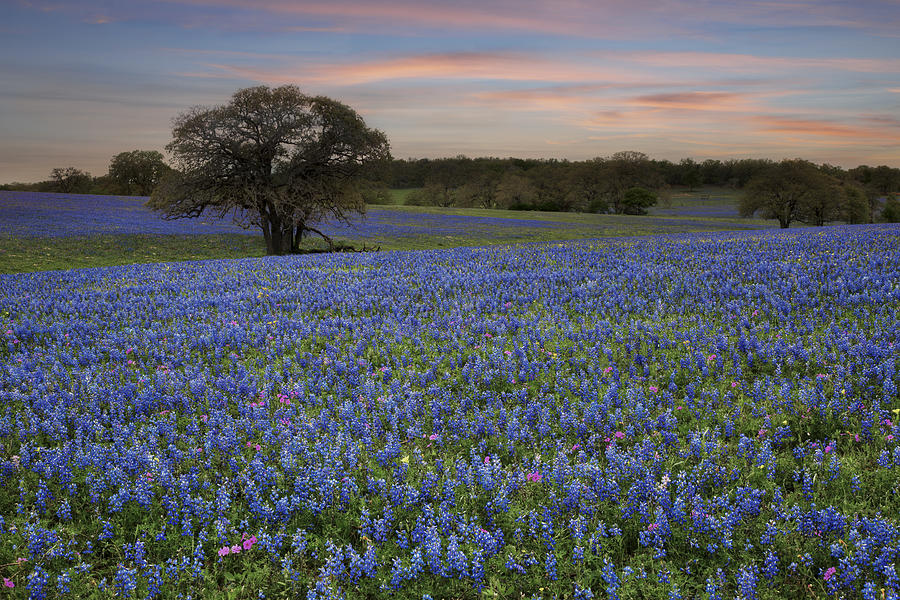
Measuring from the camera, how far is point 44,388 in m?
6.46

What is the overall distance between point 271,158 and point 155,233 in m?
15.8

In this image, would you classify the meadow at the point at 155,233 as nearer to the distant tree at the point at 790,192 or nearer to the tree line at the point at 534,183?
the distant tree at the point at 790,192

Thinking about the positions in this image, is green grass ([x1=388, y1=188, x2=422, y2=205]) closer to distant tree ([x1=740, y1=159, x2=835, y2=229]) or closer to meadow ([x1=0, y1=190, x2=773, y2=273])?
meadow ([x1=0, y1=190, x2=773, y2=273])

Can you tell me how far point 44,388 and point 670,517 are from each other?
6.79 meters

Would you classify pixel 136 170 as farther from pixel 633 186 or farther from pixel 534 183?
pixel 633 186

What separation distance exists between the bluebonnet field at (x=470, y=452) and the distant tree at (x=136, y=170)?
95959 millimetres

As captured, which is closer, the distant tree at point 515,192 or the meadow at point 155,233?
the meadow at point 155,233

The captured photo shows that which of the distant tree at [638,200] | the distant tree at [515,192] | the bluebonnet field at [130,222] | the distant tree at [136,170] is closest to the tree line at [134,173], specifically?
A: the distant tree at [136,170]

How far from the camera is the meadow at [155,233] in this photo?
31469mm

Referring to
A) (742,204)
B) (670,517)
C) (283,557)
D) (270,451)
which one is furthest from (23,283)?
(742,204)

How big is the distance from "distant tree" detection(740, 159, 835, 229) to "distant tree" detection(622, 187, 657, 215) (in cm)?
2876

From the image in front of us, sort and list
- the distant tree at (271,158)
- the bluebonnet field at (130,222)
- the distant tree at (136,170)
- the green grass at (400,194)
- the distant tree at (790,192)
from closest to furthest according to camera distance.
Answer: the distant tree at (271,158) < the bluebonnet field at (130,222) < the distant tree at (790,192) < the distant tree at (136,170) < the green grass at (400,194)

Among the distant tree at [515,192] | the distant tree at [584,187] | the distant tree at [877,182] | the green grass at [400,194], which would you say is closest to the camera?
the distant tree at [877,182]

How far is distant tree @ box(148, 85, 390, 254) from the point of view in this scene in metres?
27.5
